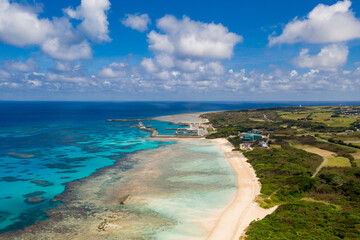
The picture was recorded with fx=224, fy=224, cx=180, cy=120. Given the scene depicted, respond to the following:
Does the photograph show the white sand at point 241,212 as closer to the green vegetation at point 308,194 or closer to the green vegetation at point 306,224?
the green vegetation at point 308,194

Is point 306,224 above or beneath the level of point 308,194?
above

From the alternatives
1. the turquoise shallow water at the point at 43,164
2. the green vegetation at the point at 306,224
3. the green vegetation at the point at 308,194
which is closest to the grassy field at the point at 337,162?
the green vegetation at the point at 308,194

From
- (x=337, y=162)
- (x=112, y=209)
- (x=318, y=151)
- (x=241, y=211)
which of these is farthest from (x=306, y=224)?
(x=318, y=151)

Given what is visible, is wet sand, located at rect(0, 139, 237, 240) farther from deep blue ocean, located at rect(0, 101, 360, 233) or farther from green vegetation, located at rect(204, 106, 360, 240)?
green vegetation, located at rect(204, 106, 360, 240)

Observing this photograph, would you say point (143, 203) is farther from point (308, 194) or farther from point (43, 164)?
point (43, 164)

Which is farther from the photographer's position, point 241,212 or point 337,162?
point 337,162

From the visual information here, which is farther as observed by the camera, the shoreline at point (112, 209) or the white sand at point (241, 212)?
the shoreline at point (112, 209)

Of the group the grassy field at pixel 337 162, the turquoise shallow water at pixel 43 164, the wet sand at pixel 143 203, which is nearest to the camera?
the wet sand at pixel 143 203

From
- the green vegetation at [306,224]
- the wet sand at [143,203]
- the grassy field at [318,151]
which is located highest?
the grassy field at [318,151]
